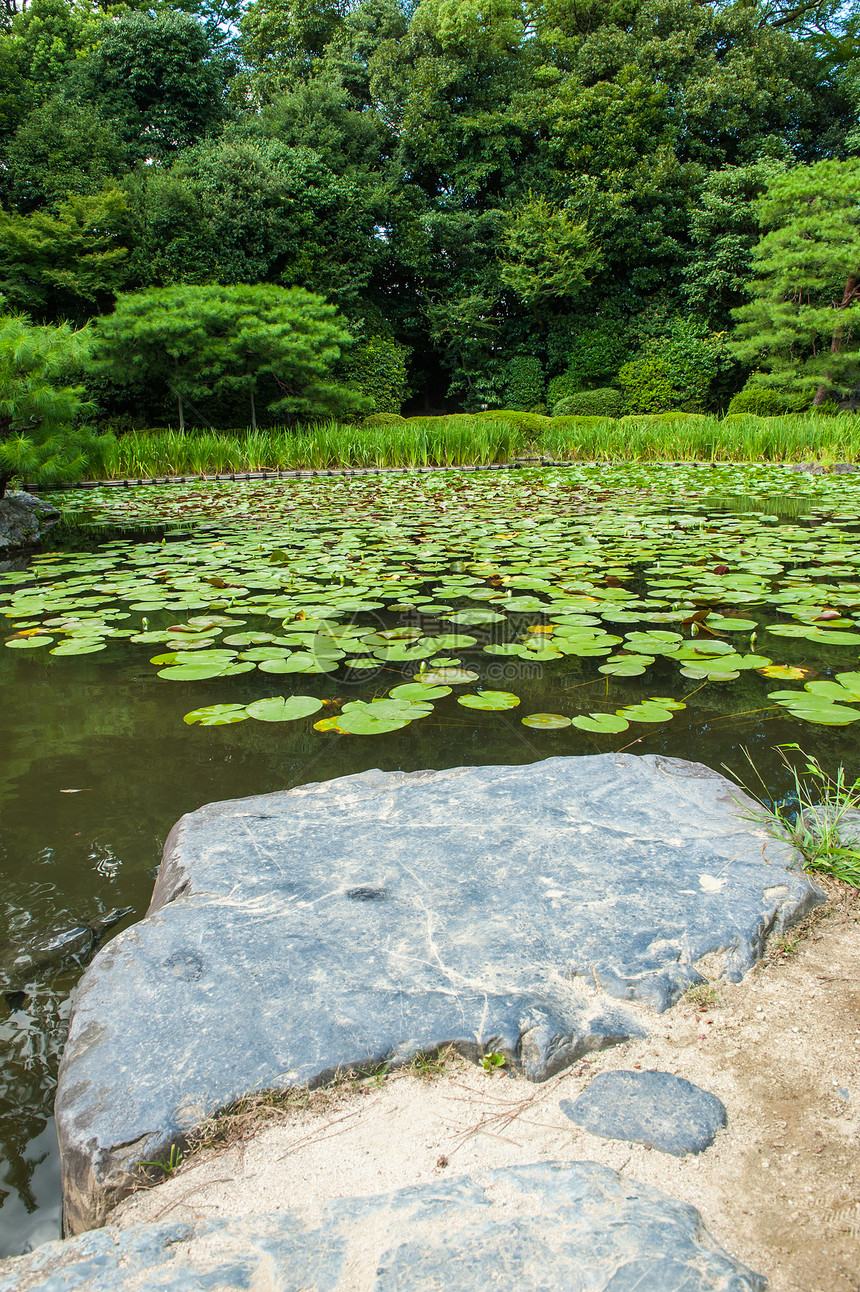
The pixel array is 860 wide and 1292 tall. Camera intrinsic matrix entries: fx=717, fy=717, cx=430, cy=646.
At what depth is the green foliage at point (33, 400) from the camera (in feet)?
15.5

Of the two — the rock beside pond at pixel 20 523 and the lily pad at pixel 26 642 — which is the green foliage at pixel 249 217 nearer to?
the rock beside pond at pixel 20 523

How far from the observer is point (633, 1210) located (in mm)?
604

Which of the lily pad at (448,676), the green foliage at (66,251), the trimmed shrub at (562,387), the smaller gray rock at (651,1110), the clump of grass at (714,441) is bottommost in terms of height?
the lily pad at (448,676)

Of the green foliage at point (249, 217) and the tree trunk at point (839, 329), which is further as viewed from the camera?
the green foliage at point (249, 217)

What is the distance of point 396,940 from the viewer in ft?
3.06

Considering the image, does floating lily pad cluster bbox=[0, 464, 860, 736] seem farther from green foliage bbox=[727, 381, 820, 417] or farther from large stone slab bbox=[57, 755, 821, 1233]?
green foliage bbox=[727, 381, 820, 417]

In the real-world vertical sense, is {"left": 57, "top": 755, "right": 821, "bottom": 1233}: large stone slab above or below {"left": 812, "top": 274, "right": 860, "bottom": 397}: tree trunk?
below

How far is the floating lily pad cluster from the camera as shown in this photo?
2.11 m

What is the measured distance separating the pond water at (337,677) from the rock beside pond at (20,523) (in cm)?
53

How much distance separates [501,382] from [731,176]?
560 cm

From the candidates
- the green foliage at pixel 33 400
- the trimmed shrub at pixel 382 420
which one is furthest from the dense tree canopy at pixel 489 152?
the green foliage at pixel 33 400

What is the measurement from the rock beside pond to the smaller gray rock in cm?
484

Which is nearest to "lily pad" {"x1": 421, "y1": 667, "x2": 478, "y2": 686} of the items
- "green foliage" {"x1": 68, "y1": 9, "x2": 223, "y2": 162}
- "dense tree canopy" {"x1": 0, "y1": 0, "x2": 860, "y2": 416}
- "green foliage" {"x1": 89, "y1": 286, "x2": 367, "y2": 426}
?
"green foliage" {"x1": 89, "y1": 286, "x2": 367, "y2": 426}

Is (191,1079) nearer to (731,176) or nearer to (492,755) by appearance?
(492,755)
